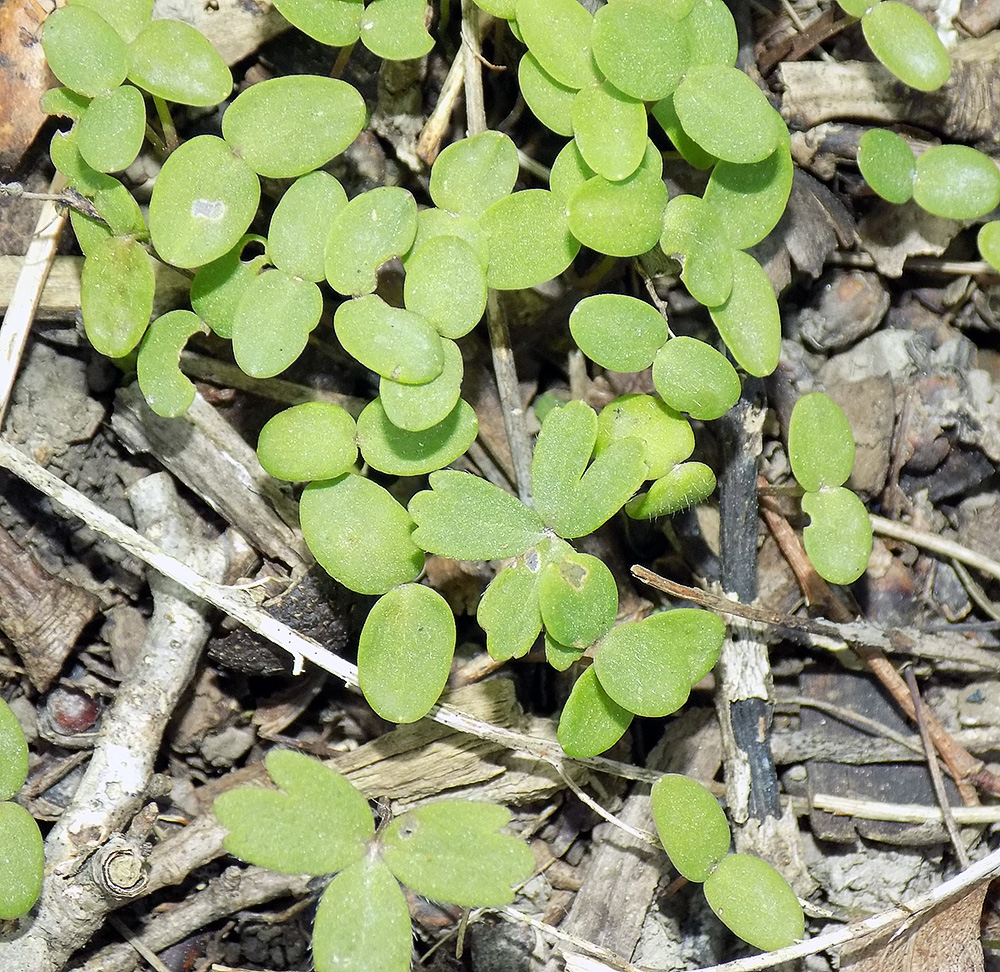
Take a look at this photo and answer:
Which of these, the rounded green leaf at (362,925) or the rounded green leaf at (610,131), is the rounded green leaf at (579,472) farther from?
the rounded green leaf at (362,925)

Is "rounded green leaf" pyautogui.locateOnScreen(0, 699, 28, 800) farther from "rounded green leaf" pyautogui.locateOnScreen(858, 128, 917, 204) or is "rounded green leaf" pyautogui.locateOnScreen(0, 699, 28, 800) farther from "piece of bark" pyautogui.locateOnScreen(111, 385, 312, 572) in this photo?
"rounded green leaf" pyautogui.locateOnScreen(858, 128, 917, 204)

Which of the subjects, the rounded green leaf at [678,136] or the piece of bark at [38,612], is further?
the piece of bark at [38,612]

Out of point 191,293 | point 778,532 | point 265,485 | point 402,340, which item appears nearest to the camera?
point 402,340

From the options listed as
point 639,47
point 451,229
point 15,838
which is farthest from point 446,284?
point 15,838

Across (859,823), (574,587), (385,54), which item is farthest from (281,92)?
(859,823)

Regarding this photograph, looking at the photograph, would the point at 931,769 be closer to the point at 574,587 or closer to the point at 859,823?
the point at 859,823

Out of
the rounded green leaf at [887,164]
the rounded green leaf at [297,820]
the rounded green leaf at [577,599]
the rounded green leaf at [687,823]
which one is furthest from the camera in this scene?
the rounded green leaf at [887,164]

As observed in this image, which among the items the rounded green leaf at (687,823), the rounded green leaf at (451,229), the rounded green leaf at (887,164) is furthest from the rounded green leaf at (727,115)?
the rounded green leaf at (687,823)
